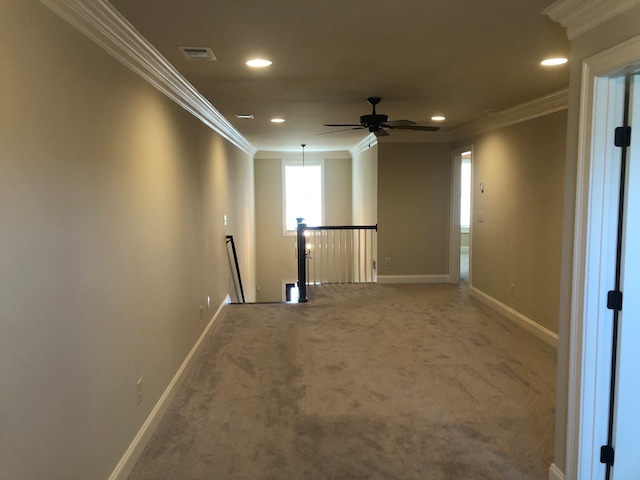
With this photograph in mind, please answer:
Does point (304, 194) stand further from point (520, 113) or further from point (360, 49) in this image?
Result: point (360, 49)

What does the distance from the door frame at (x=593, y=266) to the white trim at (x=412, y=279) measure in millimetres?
5408

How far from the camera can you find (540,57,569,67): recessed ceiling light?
3.28 meters

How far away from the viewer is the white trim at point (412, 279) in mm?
7707

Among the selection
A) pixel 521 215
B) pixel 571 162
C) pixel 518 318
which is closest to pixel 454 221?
pixel 521 215

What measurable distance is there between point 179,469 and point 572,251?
2323mm

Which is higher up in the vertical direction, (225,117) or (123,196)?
(225,117)

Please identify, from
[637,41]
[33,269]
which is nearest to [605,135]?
[637,41]

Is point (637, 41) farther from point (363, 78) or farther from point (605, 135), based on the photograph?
point (363, 78)

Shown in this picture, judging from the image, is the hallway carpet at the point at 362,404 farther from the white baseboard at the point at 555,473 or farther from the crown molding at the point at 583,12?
the crown molding at the point at 583,12

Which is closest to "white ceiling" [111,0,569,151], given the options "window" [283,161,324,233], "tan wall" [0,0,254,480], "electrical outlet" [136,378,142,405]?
"tan wall" [0,0,254,480]

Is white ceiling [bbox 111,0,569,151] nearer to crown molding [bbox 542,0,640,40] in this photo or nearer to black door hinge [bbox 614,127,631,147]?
crown molding [bbox 542,0,640,40]

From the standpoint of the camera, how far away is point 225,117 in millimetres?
5730

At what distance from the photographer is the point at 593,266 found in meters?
2.12

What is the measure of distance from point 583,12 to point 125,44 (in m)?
2.22
